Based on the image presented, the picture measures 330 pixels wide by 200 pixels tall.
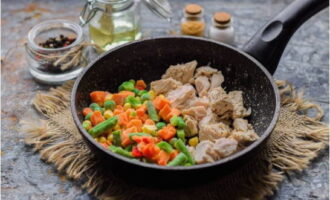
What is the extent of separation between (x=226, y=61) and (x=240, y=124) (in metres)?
0.27

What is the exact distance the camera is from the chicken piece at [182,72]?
167 cm

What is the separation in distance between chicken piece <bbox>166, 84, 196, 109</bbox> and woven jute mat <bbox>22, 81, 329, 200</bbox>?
29cm

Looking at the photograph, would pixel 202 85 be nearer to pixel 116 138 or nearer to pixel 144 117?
pixel 144 117

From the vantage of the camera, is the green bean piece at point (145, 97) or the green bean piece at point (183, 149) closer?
the green bean piece at point (183, 149)

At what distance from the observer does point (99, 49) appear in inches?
73.4

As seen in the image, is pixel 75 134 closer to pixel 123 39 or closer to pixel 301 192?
pixel 123 39

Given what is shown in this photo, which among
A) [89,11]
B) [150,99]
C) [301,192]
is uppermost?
[89,11]

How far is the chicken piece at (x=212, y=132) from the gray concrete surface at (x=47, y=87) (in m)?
0.22

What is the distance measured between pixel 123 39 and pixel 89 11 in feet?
0.58

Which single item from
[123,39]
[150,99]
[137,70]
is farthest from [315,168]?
[123,39]

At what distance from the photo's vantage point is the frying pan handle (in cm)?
158

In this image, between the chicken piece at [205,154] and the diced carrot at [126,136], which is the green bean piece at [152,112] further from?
the chicken piece at [205,154]

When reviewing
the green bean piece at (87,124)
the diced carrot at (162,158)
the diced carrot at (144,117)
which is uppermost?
the green bean piece at (87,124)

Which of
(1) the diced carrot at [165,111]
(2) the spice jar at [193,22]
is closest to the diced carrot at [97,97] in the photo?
(1) the diced carrot at [165,111]
